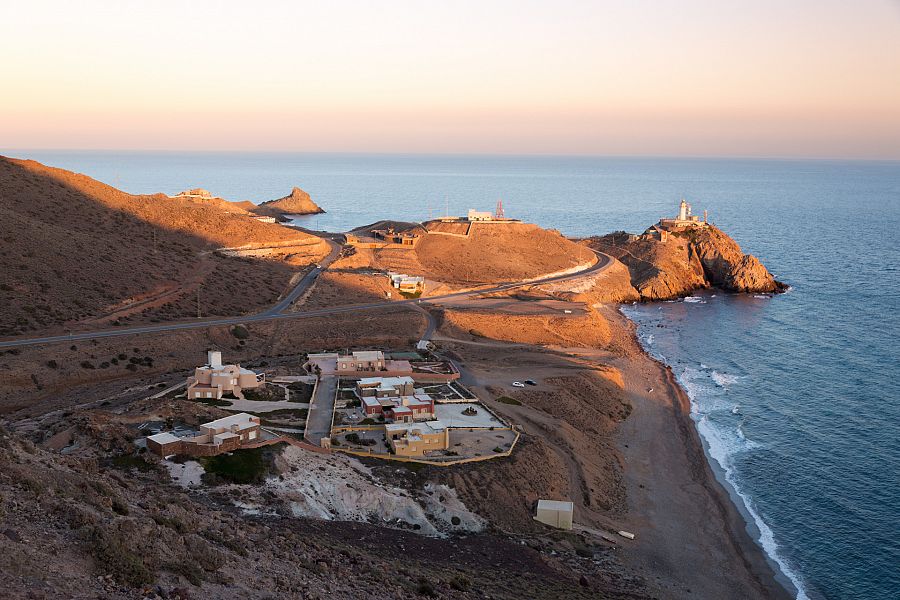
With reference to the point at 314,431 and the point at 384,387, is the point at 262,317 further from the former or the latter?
the point at 314,431

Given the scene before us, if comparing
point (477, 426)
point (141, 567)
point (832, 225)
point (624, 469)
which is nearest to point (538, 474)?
point (477, 426)

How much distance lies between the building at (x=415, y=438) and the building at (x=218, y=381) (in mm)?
9932

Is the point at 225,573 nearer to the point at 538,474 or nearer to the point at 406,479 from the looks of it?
the point at 406,479

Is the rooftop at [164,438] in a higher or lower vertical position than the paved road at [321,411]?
higher

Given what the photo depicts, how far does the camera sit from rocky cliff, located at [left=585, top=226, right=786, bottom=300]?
3738 inches

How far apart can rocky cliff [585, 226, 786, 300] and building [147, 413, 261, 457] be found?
69402 millimetres

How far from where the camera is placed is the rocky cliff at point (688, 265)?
9494cm

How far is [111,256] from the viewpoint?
65.3 metres

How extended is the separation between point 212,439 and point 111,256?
134ft

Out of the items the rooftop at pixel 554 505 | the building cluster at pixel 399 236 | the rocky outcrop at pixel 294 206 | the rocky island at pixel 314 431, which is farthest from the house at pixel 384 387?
the rocky outcrop at pixel 294 206

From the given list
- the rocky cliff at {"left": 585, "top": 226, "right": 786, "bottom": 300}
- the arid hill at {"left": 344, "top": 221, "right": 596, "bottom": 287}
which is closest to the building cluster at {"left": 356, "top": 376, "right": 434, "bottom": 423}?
the arid hill at {"left": 344, "top": 221, "right": 596, "bottom": 287}

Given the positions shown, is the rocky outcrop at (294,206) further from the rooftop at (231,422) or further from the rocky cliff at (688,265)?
the rooftop at (231,422)

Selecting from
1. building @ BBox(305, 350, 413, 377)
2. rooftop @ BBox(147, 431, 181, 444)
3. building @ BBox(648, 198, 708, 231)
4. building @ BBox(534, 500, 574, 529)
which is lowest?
building @ BBox(534, 500, 574, 529)

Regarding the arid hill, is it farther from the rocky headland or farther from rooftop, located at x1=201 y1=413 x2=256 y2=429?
the rocky headland
